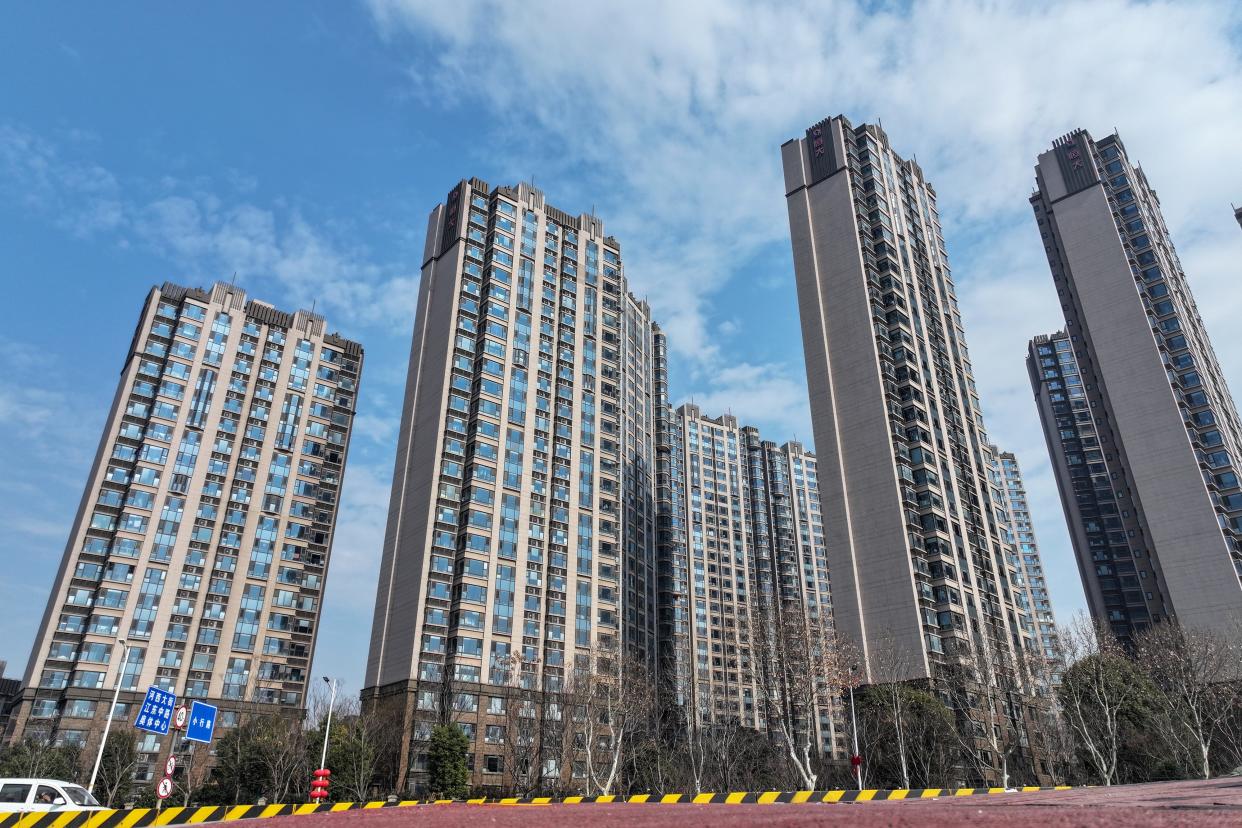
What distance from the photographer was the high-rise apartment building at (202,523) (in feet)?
245

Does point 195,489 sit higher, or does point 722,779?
point 195,489

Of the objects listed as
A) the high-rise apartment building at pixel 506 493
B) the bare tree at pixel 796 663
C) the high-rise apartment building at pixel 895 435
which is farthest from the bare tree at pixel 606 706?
the high-rise apartment building at pixel 895 435

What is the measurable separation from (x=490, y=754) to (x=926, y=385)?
179 ft

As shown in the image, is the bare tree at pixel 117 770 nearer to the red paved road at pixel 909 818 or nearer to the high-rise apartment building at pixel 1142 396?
the red paved road at pixel 909 818

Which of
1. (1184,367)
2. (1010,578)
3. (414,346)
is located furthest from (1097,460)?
(414,346)

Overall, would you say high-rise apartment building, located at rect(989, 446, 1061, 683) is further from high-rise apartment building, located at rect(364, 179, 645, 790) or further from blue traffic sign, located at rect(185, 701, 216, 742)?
blue traffic sign, located at rect(185, 701, 216, 742)

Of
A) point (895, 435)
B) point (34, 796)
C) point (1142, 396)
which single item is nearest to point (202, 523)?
point (34, 796)

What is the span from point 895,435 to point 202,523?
72084 mm

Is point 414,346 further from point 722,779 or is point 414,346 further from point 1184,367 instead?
point 1184,367

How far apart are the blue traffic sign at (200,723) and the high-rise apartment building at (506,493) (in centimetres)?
3793

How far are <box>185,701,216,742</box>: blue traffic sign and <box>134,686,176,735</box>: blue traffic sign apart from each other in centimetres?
80

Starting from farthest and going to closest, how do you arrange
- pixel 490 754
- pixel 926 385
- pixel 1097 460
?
pixel 1097 460 < pixel 926 385 < pixel 490 754

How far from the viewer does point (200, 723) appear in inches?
1122

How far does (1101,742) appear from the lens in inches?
2060
